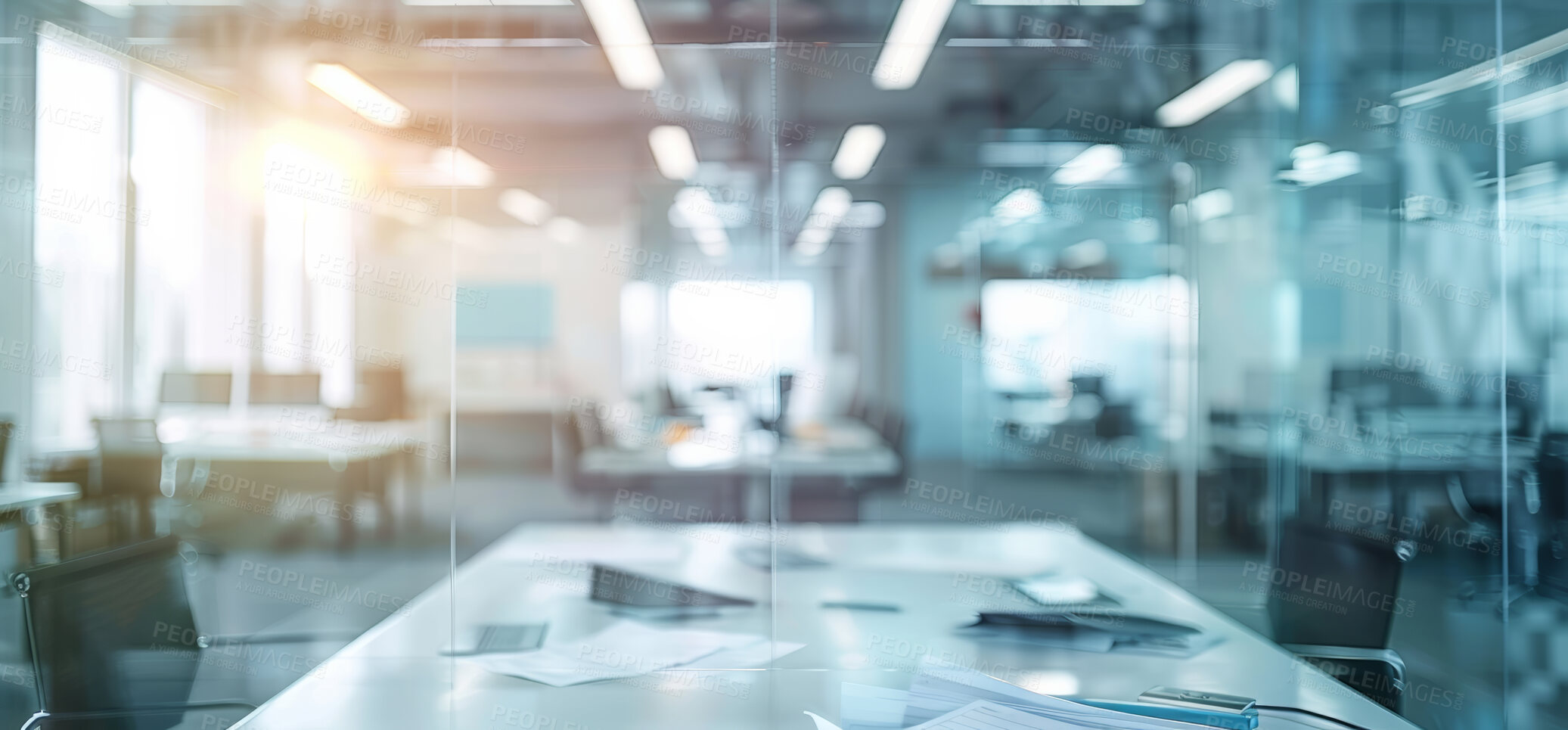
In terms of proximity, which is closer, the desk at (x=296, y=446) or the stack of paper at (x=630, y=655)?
the stack of paper at (x=630, y=655)

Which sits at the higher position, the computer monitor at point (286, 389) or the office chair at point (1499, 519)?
the computer monitor at point (286, 389)

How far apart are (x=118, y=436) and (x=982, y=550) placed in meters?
2.93

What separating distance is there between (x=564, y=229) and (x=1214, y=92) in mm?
3649

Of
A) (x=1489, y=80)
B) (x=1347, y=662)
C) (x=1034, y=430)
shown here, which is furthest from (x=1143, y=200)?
(x=1347, y=662)

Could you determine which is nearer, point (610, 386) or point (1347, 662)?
point (1347, 662)

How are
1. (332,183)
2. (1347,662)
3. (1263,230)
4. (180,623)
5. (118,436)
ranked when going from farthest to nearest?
(1263,230)
(118,436)
(332,183)
(1347,662)
(180,623)

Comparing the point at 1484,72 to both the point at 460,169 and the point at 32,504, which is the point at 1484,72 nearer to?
the point at 460,169

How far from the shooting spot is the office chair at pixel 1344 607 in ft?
6.98

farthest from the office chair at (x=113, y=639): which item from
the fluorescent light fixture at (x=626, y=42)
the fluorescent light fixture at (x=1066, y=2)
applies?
the fluorescent light fixture at (x=1066, y=2)

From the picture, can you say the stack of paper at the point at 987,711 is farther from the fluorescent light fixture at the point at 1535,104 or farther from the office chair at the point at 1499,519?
the office chair at the point at 1499,519

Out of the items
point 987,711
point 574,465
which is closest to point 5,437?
point 574,465

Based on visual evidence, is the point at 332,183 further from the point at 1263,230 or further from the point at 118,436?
the point at 1263,230

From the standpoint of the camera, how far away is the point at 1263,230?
5.44 metres

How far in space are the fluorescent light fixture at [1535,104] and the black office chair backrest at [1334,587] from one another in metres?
1.47
